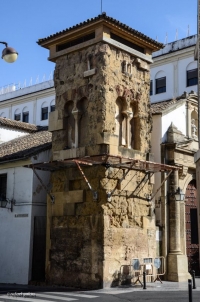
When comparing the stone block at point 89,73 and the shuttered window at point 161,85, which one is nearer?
the stone block at point 89,73

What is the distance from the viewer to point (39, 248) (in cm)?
1980

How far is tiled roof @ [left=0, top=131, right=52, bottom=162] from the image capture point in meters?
20.5

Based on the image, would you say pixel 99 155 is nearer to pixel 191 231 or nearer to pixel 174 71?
pixel 191 231

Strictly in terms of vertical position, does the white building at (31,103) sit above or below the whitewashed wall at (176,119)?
above

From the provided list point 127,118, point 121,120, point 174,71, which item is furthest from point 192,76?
point 121,120

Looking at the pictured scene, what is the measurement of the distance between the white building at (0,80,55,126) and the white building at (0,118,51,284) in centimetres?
1583

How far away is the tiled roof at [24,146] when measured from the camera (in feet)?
67.3

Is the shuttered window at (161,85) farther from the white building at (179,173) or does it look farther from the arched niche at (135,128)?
the arched niche at (135,128)

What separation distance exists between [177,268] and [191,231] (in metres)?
2.79

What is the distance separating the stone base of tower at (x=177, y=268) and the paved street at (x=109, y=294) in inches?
56.7

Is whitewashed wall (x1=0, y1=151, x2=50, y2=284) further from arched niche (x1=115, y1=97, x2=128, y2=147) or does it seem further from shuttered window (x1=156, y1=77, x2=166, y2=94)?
shuttered window (x1=156, y1=77, x2=166, y2=94)

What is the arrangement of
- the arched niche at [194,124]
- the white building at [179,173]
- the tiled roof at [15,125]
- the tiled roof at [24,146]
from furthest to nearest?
the tiled roof at [15,125]
the arched niche at [194,124]
the tiled roof at [24,146]
the white building at [179,173]

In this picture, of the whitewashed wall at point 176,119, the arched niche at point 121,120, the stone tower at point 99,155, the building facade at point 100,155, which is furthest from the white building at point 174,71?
the arched niche at point 121,120

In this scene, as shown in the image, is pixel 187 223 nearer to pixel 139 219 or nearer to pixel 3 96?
pixel 139 219
